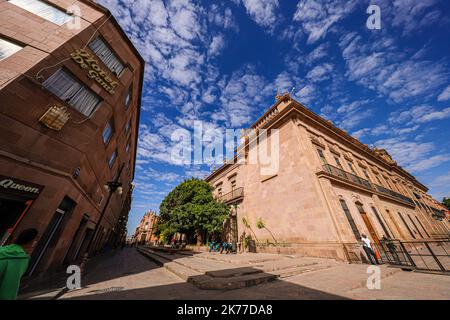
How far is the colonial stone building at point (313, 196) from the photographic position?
1040cm

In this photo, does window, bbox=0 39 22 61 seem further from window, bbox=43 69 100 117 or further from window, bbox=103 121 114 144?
window, bbox=103 121 114 144

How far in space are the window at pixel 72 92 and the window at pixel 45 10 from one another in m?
2.48

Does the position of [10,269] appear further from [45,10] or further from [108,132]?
[45,10]

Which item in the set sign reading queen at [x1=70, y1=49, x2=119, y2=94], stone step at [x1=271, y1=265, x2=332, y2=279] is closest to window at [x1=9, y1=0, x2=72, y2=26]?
sign reading queen at [x1=70, y1=49, x2=119, y2=94]

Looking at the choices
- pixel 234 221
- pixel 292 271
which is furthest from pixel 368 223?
pixel 234 221

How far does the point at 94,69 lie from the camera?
7.42 meters

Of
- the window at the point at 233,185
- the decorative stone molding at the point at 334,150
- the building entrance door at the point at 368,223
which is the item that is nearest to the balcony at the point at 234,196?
the window at the point at 233,185

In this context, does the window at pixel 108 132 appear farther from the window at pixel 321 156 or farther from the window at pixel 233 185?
the window at pixel 321 156

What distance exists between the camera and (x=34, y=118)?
5449 mm

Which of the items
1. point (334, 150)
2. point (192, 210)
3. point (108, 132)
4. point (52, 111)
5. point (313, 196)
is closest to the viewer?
point (52, 111)

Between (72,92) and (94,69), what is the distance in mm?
1576

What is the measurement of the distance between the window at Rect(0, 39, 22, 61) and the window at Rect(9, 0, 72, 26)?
198 centimetres

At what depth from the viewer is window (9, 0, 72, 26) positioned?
21.2 ft

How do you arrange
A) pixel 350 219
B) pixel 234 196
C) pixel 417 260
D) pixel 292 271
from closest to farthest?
1. pixel 292 271
2. pixel 417 260
3. pixel 350 219
4. pixel 234 196
